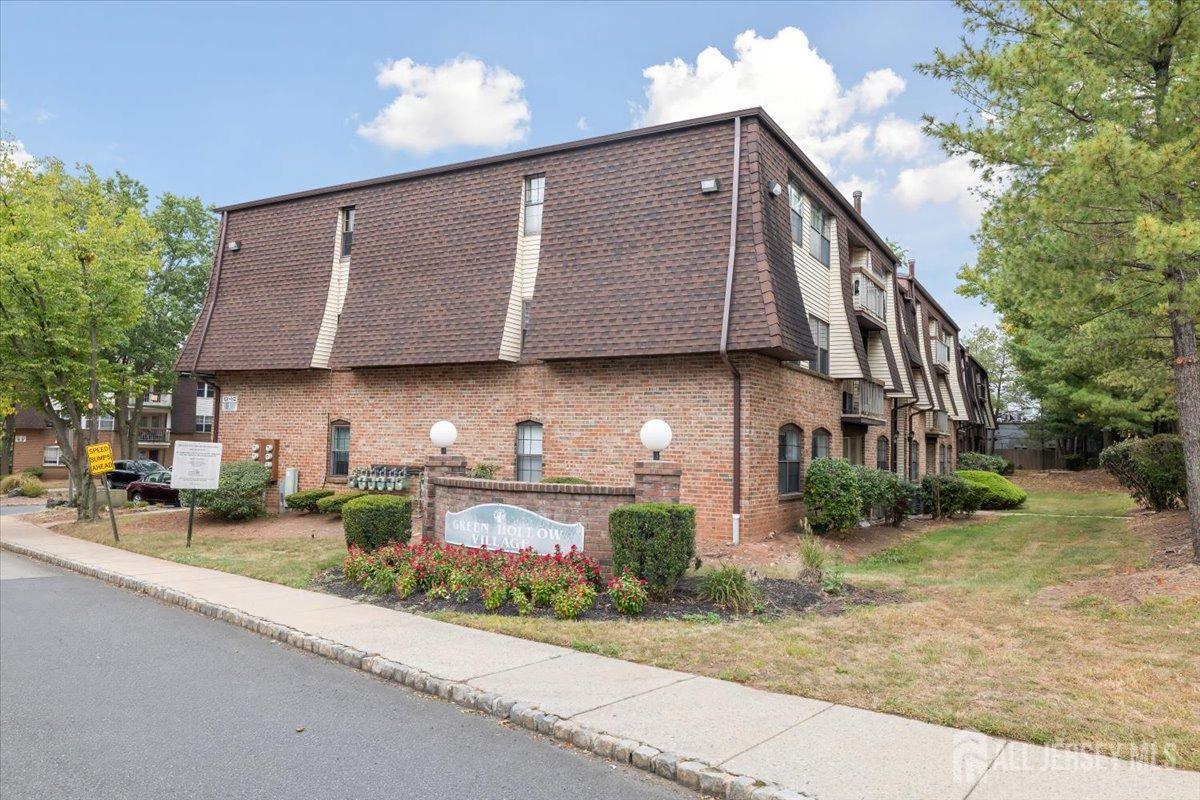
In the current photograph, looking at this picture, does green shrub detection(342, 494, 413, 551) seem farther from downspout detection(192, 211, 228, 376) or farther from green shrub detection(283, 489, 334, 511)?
downspout detection(192, 211, 228, 376)

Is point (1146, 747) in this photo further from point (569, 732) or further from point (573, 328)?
point (573, 328)

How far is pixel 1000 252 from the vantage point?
1241cm

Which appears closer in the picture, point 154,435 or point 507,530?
point 507,530

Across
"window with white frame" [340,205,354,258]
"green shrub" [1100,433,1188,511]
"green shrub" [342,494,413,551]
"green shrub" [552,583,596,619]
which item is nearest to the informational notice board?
"green shrub" [342,494,413,551]

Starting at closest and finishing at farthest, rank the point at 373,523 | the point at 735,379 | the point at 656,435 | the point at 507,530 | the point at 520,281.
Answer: the point at 656,435 < the point at 507,530 < the point at 373,523 < the point at 735,379 < the point at 520,281

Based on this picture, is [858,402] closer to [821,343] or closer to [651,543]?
[821,343]

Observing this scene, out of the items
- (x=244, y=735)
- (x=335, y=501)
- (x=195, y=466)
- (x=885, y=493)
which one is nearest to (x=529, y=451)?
(x=335, y=501)

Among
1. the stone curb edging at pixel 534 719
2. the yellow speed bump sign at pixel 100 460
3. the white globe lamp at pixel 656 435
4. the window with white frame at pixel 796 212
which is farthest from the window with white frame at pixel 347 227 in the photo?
the white globe lamp at pixel 656 435

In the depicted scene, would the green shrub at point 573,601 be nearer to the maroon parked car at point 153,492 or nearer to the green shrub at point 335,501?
the green shrub at point 335,501

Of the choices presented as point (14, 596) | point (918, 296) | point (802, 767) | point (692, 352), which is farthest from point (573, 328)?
point (918, 296)

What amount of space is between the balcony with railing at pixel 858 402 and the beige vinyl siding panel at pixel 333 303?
13615 millimetres

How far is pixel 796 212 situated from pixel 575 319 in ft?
19.9

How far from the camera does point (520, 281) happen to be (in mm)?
17359

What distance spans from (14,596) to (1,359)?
12.5m
